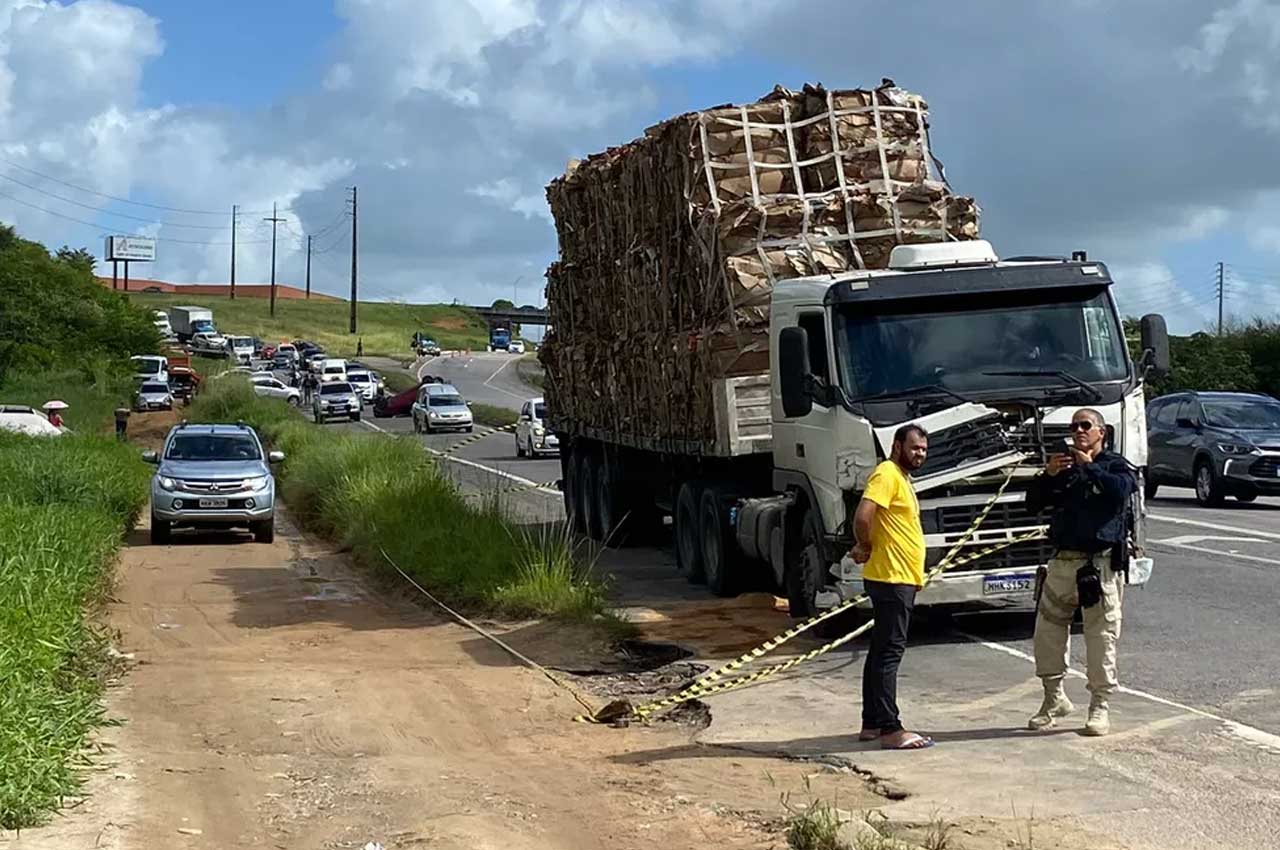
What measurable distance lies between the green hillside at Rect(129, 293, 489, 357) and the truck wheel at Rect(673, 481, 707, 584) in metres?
109

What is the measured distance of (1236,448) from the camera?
25.6 meters

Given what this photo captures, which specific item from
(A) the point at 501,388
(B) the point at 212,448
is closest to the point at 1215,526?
(B) the point at 212,448

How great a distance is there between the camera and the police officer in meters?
9.55

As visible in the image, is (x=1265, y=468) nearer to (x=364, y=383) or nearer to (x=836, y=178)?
(x=836, y=178)

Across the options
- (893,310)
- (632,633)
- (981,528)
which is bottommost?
(632,633)

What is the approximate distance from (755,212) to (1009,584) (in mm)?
4363

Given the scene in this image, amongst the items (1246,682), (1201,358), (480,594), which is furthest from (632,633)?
(1201,358)

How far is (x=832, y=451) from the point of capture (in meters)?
12.8

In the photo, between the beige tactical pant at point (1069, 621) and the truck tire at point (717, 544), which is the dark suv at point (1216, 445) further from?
the beige tactical pant at point (1069, 621)

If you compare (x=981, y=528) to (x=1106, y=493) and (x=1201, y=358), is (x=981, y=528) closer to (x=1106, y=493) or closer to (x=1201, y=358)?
(x=1106, y=493)

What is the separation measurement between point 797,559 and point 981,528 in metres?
1.95

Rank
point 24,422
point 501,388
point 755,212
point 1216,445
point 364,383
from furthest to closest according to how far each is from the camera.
→ point 501,388 → point 364,383 → point 24,422 → point 1216,445 → point 755,212

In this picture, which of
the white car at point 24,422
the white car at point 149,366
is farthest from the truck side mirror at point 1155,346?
the white car at point 149,366

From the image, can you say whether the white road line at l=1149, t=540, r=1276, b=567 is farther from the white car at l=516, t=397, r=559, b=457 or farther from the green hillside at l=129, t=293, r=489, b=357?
the green hillside at l=129, t=293, r=489, b=357
